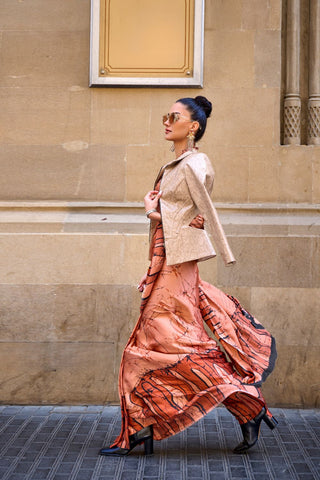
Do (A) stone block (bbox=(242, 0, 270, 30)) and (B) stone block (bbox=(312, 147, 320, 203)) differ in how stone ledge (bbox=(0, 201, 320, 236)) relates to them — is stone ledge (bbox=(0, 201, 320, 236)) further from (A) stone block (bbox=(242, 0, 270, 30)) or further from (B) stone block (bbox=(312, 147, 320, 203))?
(A) stone block (bbox=(242, 0, 270, 30))

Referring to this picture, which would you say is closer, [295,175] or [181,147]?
[181,147]

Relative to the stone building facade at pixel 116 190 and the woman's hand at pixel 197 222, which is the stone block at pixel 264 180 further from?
the woman's hand at pixel 197 222

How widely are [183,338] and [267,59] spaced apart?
2.94 meters

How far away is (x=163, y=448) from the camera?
4348mm

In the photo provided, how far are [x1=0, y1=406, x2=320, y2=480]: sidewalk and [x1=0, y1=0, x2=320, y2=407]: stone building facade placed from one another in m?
0.41

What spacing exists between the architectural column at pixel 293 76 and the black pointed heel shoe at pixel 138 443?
118 inches

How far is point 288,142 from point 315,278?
1265 millimetres

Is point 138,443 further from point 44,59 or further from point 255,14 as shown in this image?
point 255,14

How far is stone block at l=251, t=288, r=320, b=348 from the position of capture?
5469 millimetres

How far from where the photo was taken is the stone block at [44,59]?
19.1 ft

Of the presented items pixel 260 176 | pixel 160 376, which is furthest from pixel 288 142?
pixel 160 376

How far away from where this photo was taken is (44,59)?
19.2ft


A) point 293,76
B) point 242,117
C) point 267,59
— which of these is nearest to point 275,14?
point 267,59

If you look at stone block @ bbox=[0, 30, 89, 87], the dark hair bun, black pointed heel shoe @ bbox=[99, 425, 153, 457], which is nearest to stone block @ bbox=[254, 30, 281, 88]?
stone block @ bbox=[0, 30, 89, 87]
